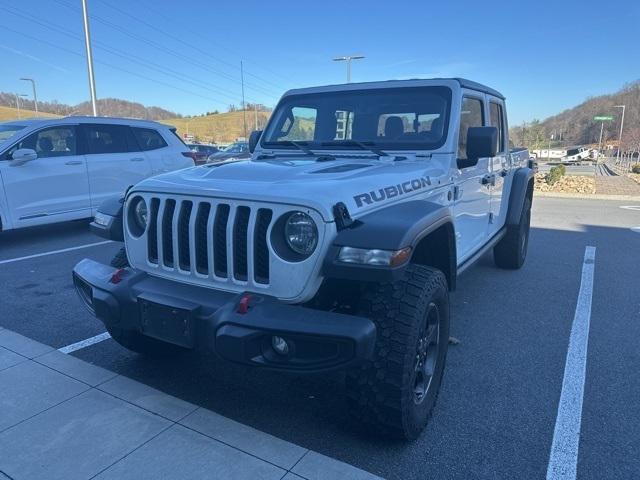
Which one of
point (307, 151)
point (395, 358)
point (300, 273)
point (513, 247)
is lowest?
point (513, 247)

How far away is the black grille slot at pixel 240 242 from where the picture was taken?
2279 mm

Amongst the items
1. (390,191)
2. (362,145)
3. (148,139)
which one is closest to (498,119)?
(362,145)

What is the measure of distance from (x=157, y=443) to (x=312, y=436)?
78cm

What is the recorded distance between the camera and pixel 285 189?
7.51 feet

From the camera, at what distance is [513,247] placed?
562 cm

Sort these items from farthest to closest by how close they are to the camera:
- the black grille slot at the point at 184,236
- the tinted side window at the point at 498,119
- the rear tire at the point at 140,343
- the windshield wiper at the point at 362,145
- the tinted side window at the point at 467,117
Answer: the tinted side window at the point at 498,119, the tinted side window at the point at 467,117, the windshield wiper at the point at 362,145, the rear tire at the point at 140,343, the black grille slot at the point at 184,236

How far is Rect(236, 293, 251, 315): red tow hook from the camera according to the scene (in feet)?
6.84

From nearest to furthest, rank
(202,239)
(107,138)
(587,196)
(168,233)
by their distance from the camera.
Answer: (202,239)
(168,233)
(107,138)
(587,196)

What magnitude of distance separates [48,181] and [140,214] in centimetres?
512

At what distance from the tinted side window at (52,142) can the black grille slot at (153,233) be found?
17.0ft

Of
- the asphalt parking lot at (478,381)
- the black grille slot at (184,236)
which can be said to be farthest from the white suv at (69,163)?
the black grille slot at (184,236)

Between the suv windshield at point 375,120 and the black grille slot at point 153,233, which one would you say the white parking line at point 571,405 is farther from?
the black grille slot at point 153,233

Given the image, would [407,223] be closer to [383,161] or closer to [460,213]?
[383,161]

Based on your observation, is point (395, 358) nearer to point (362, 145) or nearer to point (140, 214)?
point (140, 214)
